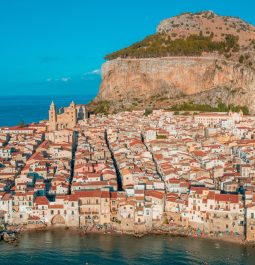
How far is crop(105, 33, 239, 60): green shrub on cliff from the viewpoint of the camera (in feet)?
279

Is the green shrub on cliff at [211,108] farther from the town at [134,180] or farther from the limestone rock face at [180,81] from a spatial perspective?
the town at [134,180]

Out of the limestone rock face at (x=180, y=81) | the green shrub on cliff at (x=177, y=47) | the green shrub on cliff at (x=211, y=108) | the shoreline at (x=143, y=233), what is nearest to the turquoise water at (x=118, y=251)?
the shoreline at (x=143, y=233)

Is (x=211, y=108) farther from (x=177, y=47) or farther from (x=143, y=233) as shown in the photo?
(x=143, y=233)

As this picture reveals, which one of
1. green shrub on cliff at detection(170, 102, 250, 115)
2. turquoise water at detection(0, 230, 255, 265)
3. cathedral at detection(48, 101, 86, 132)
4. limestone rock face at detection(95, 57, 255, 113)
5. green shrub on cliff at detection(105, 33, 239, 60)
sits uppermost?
green shrub on cliff at detection(105, 33, 239, 60)

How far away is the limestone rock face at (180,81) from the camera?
7688 centimetres

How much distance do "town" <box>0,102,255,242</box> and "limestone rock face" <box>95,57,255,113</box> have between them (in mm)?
18362

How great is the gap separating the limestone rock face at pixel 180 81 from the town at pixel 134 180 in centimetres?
1836

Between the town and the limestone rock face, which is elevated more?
the limestone rock face

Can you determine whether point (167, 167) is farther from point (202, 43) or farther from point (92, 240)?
point (202, 43)

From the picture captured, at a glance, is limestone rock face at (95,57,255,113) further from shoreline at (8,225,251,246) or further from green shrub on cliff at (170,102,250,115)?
shoreline at (8,225,251,246)

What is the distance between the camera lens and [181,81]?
83.4 metres

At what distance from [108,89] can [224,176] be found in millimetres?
54697

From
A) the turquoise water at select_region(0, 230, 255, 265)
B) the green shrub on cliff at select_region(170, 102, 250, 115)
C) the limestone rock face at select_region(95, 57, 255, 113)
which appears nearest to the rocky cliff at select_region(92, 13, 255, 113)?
the limestone rock face at select_region(95, 57, 255, 113)

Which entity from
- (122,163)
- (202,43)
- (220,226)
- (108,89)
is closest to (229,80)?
(202,43)
